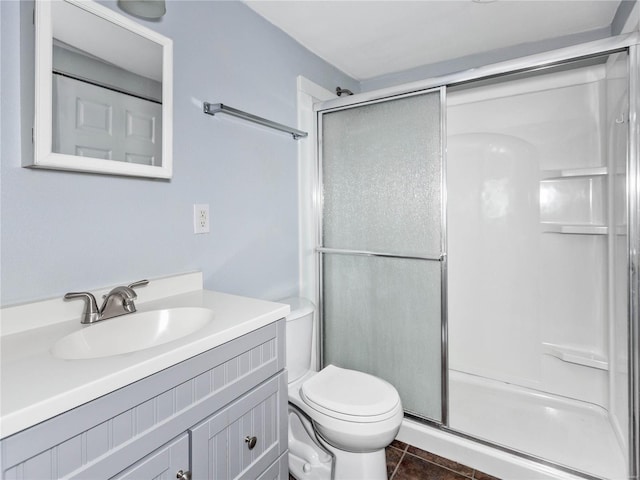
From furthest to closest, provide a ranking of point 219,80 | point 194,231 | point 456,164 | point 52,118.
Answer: point 456,164 < point 219,80 < point 194,231 < point 52,118

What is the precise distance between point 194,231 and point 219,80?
713 mm

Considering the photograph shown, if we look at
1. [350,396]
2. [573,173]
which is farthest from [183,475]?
[573,173]

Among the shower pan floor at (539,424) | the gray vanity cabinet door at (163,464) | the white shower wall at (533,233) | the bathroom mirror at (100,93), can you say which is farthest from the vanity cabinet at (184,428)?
the white shower wall at (533,233)

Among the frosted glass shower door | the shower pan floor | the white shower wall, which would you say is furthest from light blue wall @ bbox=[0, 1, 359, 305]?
the shower pan floor

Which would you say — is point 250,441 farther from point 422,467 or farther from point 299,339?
point 422,467

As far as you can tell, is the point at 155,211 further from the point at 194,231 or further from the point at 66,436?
the point at 66,436

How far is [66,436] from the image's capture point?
2.23 feet

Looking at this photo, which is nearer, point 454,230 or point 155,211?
point 155,211

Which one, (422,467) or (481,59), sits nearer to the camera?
(422,467)

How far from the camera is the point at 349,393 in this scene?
5.29 feet

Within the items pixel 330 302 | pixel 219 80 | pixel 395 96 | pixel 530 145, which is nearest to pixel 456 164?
pixel 530 145

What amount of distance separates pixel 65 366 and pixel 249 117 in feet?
4.20

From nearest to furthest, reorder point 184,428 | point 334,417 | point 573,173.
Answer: point 184,428
point 334,417
point 573,173

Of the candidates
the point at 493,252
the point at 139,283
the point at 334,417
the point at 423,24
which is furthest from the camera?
the point at 493,252
